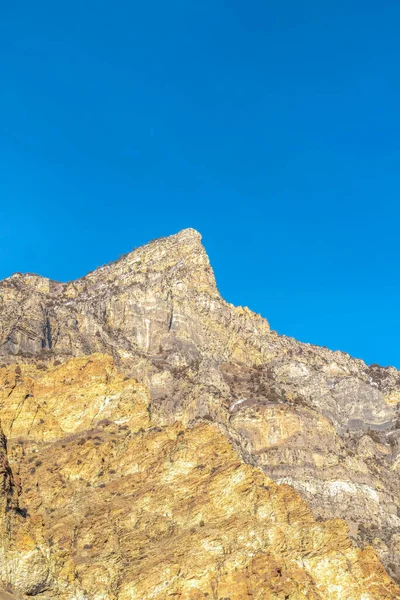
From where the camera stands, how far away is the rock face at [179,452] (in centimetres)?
5803

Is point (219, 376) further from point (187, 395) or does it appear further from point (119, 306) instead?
point (119, 306)

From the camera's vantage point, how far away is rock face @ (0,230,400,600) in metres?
58.0

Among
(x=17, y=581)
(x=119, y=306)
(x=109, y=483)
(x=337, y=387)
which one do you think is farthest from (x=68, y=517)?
(x=337, y=387)

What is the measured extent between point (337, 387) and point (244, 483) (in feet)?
288

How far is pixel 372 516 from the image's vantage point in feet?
356

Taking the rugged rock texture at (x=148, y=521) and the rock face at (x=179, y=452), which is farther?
the rock face at (x=179, y=452)

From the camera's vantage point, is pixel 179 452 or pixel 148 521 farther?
pixel 179 452

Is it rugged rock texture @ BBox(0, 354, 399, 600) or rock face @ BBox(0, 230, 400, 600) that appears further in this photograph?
rock face @ BBox(0, 230, 400, 600)

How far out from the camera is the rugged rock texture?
5531cm

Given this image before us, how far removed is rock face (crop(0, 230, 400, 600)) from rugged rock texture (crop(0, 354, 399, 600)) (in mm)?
140

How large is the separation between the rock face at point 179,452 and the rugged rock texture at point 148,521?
140 millimetres

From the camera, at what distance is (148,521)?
65500mm

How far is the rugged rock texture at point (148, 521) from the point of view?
55312 millimetres

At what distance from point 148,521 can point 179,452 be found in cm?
898
